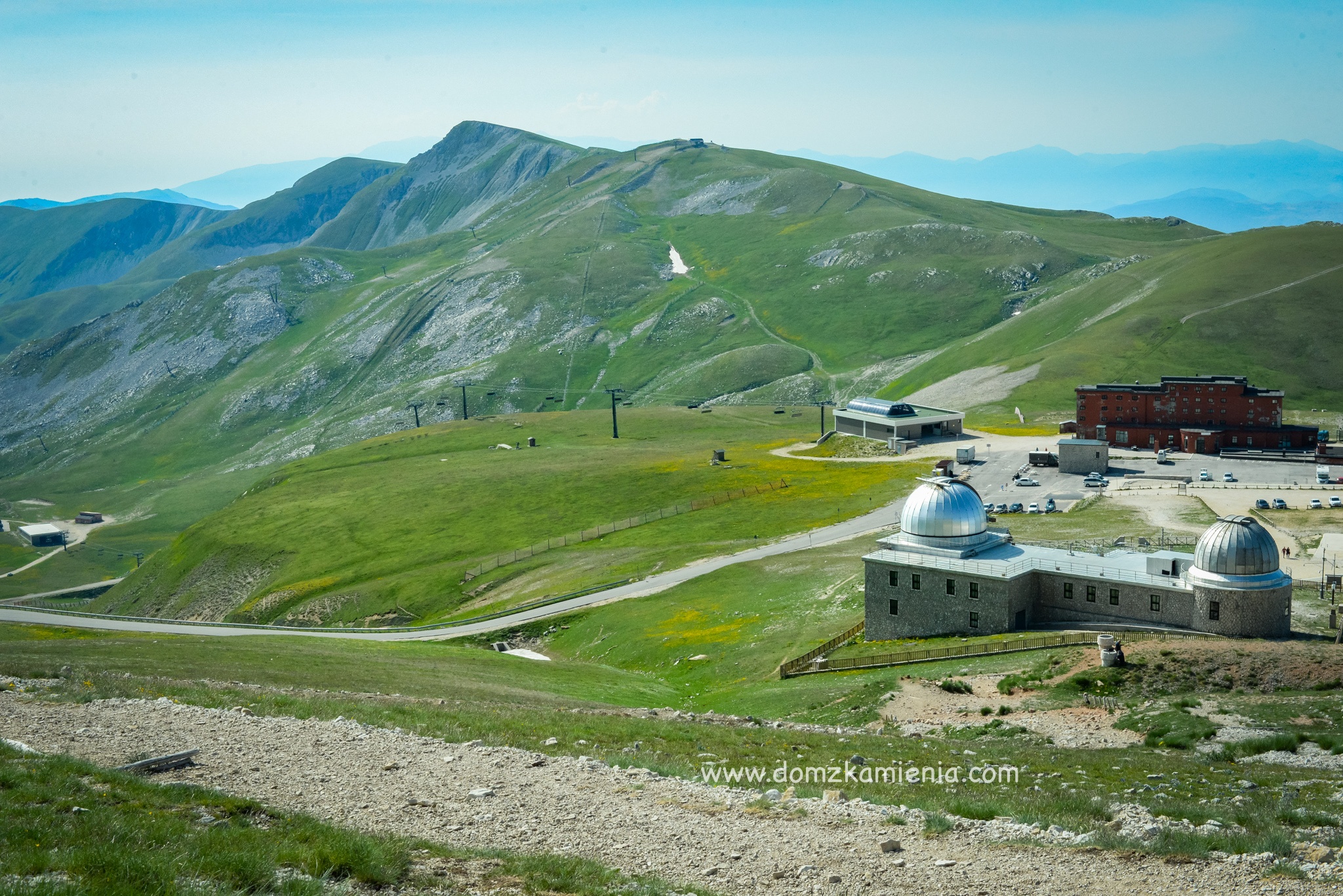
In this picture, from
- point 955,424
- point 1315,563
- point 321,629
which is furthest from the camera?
point 955,424

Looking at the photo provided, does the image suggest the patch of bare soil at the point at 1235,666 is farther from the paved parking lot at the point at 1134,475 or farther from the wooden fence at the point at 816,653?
the paved parking lot at the point at 1134,475

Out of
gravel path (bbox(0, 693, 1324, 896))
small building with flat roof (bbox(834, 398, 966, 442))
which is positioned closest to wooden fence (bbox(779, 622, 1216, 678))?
gravel path (bbox(0, 693, 1324, 896))

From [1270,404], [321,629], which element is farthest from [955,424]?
[321,629]

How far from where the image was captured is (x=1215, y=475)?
4409 inches

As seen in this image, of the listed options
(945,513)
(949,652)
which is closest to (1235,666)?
(949,652)

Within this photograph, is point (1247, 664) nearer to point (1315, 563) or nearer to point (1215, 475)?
point (1315, 563)

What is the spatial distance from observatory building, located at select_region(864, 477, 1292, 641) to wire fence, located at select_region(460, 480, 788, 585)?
55.5 meters

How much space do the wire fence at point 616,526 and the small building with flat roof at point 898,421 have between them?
100 ft

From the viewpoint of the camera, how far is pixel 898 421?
150 metres

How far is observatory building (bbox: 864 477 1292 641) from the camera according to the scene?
1972 inches

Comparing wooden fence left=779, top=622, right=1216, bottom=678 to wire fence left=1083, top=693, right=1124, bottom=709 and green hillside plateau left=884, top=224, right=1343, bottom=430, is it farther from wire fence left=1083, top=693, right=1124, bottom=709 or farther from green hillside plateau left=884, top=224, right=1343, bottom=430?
green hillside plateau left=884, top=224, right=1343, bottom=430

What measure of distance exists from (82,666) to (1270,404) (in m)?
137

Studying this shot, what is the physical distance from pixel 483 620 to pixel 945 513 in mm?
40873

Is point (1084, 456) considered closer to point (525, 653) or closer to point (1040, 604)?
point (1040, 604)
